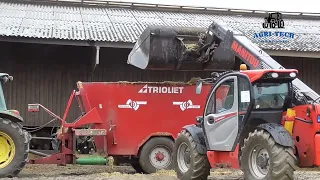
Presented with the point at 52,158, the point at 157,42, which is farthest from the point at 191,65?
the point at 52,158

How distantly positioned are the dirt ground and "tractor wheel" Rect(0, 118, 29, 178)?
434 mm

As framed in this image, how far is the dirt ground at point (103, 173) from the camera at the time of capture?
10.1 meters

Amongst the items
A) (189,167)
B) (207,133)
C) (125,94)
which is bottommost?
(189,167)

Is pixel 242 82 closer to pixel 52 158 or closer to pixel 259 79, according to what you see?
pixel 259 79

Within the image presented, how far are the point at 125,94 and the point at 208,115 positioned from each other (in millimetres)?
3572

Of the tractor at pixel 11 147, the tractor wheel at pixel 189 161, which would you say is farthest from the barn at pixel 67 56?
the tractor wheel at pixel 189 161

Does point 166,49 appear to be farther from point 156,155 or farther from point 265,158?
point 265,158

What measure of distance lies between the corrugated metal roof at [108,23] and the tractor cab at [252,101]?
765 centimetres

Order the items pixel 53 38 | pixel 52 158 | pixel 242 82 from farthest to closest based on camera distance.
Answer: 1. pixel 53 38
2. pixel 52 158
3. pixel 242 82

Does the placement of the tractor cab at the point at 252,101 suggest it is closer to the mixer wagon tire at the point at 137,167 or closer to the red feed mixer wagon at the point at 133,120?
the red feed mixer wagon at the point at 133,120

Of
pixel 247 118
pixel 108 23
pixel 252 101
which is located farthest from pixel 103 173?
pixel 108 23

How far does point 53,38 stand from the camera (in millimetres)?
15016

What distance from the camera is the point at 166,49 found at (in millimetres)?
10547

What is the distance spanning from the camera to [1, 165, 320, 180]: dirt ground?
1012 centimetres
